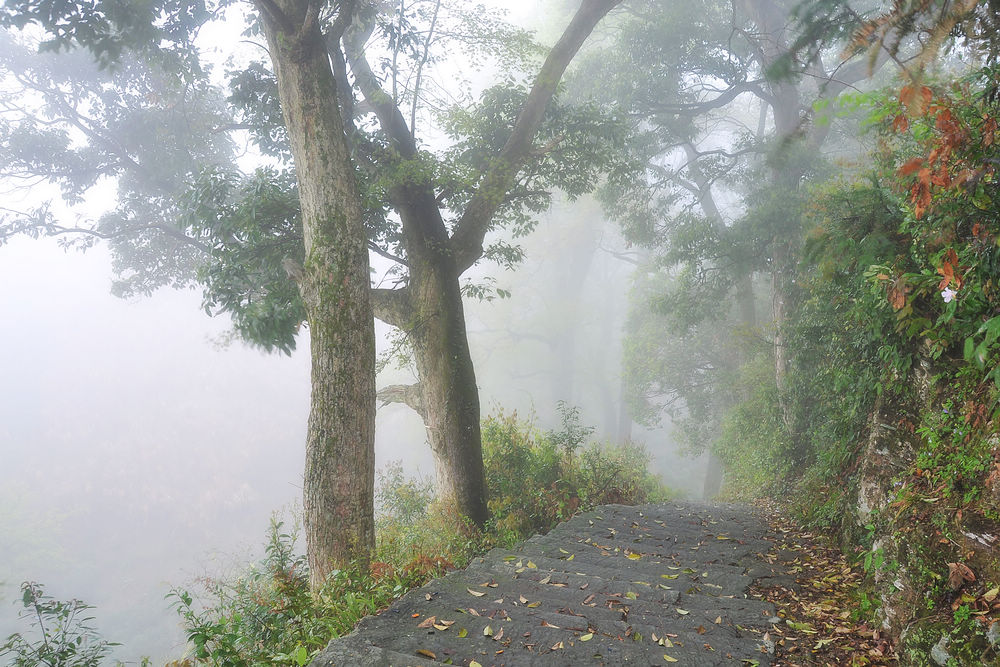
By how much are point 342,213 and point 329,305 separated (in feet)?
3.22

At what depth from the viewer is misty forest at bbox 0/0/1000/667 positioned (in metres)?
3.03

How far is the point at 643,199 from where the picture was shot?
52.5 ft

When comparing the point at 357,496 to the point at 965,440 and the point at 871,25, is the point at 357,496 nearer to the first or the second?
the point at 965,440

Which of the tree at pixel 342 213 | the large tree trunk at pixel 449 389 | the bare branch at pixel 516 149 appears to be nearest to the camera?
the tree at pixel 342 213

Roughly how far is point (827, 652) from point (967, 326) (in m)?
1.89

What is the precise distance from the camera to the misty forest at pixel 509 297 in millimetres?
3031

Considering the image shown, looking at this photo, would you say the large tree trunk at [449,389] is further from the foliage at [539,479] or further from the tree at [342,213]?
the foliage at [539,479]

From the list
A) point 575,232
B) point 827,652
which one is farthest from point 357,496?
point 575,232

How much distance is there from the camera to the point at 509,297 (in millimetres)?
11250

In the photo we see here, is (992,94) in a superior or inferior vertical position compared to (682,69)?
inferior

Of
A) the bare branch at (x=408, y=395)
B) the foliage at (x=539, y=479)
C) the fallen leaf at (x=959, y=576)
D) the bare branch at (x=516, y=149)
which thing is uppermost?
the bare branch at (x=516, y=149)

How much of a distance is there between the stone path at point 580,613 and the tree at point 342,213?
200cm

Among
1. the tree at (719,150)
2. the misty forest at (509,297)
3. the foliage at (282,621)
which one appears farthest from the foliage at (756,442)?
the foliage at (282,621)

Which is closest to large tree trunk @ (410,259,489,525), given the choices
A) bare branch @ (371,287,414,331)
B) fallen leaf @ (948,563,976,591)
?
bare branch @ (371,287,414,331)
